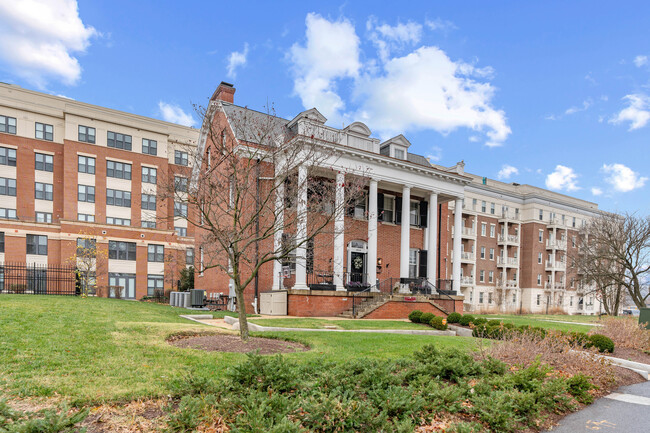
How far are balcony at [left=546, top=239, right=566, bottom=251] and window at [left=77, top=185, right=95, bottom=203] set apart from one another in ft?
194

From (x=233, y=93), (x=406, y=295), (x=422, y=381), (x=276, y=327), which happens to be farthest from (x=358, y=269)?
(x=422, y=381)

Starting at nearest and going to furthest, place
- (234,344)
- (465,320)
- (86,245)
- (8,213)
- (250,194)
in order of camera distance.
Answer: (234,344), (250,194), (465,320), (86,245), (8,213)

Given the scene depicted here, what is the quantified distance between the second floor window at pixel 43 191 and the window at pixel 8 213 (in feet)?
7.98

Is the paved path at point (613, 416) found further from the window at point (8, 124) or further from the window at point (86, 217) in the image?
the window at point (8, 124)

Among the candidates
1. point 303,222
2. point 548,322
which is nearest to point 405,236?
point 548,322

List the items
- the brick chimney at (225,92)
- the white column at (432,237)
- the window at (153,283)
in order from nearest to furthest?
the white column at (432,237) → the brick chimney at (225,92) → the window at (153,283)

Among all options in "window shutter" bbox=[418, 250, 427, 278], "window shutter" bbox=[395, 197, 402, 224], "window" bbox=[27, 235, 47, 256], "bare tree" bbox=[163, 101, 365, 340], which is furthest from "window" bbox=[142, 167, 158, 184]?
"window shutter" bbox=[418, 250, 427, 278]

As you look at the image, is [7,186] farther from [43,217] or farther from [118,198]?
[118,198]

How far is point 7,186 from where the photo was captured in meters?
39.8

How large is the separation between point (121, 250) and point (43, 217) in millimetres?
8616

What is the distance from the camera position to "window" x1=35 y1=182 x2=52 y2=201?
136ft

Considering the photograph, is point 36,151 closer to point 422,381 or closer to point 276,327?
point 276,327

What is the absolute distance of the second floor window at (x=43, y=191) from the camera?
136ft

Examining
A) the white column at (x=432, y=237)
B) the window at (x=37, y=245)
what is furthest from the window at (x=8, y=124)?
the white column at (x=432, y=237)
